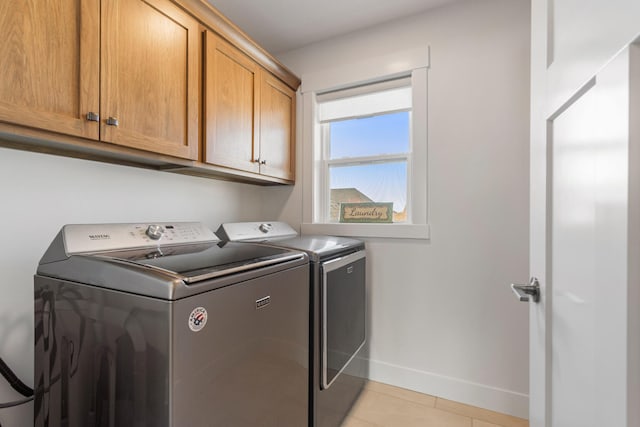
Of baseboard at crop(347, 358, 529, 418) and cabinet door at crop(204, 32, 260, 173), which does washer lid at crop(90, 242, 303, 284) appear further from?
baseboard at crop(347, 358, 529, 418)

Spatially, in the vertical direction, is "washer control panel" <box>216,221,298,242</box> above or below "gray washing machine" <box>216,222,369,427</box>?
above

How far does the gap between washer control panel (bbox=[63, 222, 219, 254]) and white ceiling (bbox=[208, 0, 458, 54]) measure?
4.78 feet

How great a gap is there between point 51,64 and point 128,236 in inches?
25.5

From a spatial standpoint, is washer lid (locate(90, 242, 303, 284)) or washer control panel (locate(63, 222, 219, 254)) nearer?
washer lid (locate(90, 242, 303, 284))

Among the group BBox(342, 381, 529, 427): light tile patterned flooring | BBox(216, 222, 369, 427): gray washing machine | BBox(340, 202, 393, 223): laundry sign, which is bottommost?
BBox(342, 381, 529, 427): light tile patterned flooring

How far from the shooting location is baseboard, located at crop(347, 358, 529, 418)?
5.70ft

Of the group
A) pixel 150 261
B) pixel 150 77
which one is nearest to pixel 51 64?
pixel 150 77

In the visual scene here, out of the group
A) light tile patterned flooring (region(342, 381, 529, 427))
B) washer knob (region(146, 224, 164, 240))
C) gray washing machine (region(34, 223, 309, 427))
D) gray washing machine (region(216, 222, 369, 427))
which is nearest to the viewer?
gray washing machine (region(34, 223, 309, 427))

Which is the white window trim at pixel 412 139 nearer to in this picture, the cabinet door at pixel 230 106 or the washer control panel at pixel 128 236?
the cabinet door at pixel 230 106

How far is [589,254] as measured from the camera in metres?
0.59

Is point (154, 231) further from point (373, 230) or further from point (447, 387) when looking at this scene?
point (447, 387)

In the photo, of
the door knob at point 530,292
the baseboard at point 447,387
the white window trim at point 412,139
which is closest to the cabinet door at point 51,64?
the white window trim at point 412,139

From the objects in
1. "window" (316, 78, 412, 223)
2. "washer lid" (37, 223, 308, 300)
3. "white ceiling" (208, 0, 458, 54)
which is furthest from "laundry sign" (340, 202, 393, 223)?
"white ceiling" (208, 0, 458, 54)

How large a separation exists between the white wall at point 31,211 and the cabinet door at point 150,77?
1.24 ft
